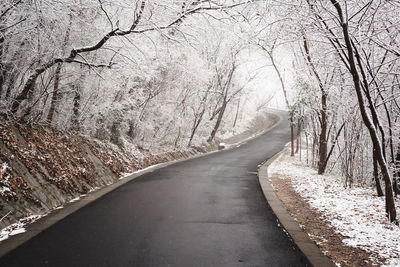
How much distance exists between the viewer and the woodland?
17.5ft

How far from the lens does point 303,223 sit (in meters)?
5.43

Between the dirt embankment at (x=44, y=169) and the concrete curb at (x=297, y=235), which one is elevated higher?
the dirt embankment at (x=44, y=169)

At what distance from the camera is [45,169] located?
6.88 meters

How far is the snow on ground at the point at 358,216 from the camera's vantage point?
4277 mm

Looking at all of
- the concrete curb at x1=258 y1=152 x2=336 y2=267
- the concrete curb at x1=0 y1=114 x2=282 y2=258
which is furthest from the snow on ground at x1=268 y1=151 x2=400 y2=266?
the concrete curb at x1=0 y1=114 x2=282 y2=258

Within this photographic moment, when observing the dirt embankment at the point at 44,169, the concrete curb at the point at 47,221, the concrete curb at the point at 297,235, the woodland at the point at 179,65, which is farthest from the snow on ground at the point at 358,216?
the dirt embankment at the point at 44,169

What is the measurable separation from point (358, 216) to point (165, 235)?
155 inches

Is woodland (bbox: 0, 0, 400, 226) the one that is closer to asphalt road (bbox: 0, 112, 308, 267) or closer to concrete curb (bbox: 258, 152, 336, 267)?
concrete curb (bbox: 258, 152, 336, 267)

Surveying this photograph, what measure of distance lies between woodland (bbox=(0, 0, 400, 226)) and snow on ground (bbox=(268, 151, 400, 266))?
0.44m

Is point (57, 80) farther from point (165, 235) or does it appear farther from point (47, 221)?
point (165, 235)

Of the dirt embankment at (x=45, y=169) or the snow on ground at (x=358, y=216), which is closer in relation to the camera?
the snow on ground at (x=358, y=216)

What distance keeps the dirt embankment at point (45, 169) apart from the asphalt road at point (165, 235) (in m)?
0.83

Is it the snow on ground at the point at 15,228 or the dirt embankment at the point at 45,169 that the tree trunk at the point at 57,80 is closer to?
the dirt embankment at the point at 45,169

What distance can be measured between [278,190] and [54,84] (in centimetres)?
771
